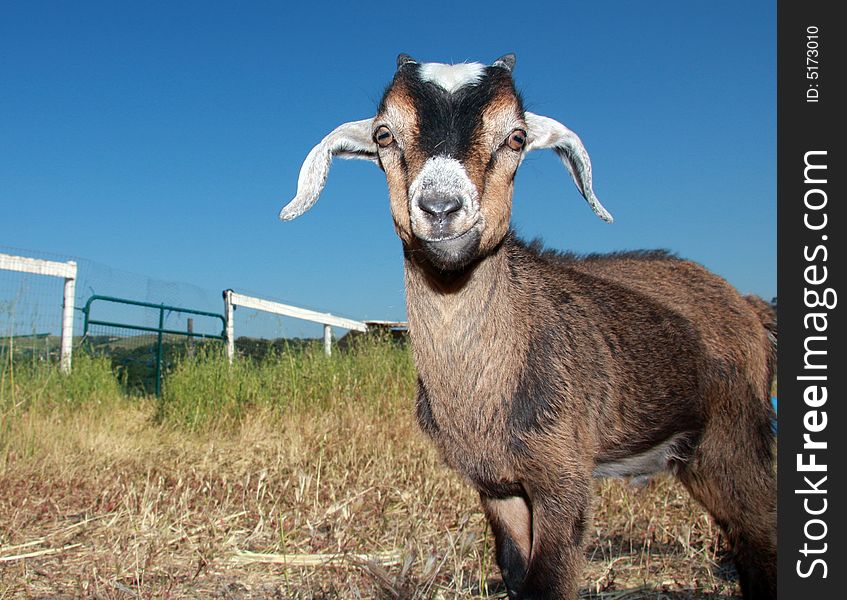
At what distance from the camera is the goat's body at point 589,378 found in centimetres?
308

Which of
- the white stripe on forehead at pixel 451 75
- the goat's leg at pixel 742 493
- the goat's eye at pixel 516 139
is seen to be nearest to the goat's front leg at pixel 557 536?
the goat's leg at pixel 742 493

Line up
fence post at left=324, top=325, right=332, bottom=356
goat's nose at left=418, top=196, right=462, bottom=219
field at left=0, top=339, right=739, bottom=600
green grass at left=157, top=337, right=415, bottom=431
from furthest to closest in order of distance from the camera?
fence post at left=324, top=325, right=332, bottom=356 < green grass at left=157, top=337, right=415, bottom=431 < field at left=0, top=339, right=739, bottom=600 < goat's nose at left=418, top=196, right=462, bottom=219

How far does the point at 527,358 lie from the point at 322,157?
1.45m

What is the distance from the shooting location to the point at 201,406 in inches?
363

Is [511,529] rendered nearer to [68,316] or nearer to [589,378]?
[589,378]

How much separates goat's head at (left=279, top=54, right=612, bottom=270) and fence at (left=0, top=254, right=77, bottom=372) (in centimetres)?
889

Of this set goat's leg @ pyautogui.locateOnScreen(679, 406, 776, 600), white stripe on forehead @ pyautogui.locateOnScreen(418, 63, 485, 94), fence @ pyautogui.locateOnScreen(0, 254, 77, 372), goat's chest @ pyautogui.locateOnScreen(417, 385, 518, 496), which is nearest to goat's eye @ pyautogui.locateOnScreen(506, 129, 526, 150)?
white stripe on forehead @ pyautogui.locateOnScreen(418, 63, 485, 94)

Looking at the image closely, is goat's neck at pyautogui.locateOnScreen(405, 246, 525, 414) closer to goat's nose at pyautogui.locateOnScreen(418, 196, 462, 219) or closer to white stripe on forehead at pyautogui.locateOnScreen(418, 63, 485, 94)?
goat's nose at pyautogui.locateOnScreen(418, 196, 462, 219)

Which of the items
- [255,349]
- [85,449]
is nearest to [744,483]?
[85,449]

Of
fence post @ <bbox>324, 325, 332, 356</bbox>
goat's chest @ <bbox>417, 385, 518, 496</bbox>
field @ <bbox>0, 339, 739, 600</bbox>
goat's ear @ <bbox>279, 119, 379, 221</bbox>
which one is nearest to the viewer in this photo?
goat's chest @ <bbox>417, 385, 518, 496</bbox>

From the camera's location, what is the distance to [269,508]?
5266mm

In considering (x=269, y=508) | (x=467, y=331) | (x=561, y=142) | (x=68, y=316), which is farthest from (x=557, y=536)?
(x=68, y=316)

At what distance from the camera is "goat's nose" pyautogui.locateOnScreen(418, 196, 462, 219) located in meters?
2.72
